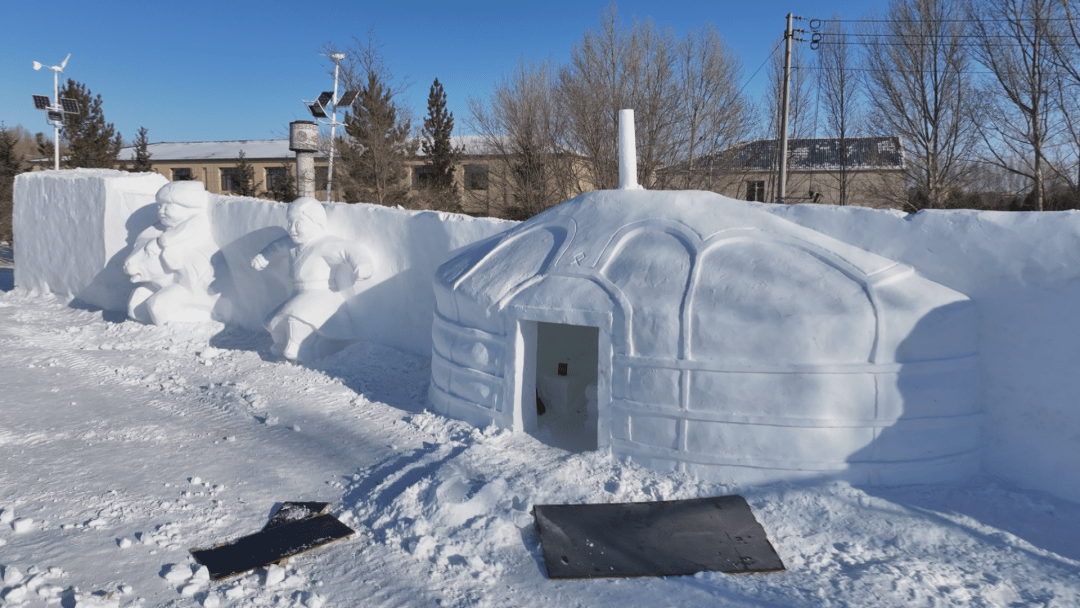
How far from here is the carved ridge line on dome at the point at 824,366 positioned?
185 inches

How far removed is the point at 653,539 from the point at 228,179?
107 feet

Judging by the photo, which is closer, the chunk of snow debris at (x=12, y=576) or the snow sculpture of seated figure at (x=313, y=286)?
the chunk of snow debris at (x=12, y=576)

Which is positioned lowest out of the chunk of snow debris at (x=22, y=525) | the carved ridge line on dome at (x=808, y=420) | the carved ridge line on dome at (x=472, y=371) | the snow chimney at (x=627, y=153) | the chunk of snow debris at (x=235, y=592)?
the chunk of snow debris at (x=235, y=592)

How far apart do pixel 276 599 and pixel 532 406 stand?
8.28 ft

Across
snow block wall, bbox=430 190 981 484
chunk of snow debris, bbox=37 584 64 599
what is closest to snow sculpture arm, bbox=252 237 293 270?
snow block wall, bbox=430 190 981 484

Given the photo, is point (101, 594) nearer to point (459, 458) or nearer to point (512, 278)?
point (459, 458)

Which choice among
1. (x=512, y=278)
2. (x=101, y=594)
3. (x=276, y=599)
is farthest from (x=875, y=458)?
(x=101, y=594)

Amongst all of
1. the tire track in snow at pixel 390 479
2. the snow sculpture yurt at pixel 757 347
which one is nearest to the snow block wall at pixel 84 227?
the tire track in snow at pixel 390 479

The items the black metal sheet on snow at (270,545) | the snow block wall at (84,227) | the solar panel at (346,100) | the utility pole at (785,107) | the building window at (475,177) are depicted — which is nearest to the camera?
the black metal sheet on snow at (270,545)

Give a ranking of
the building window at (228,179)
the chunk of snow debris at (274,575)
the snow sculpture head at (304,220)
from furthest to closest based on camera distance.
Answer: the building window at (228,179)
the snow sculpture head at (304,220)
the chunk of snow debris at (274,575)

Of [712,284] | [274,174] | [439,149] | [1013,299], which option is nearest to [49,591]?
[712,284]

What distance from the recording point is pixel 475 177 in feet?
86.4

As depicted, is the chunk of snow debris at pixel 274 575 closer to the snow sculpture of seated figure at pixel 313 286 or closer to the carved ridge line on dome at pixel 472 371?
the carved ridge line on dome at pixel 472 371

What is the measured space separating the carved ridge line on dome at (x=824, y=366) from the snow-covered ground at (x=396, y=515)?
756 millimetres
